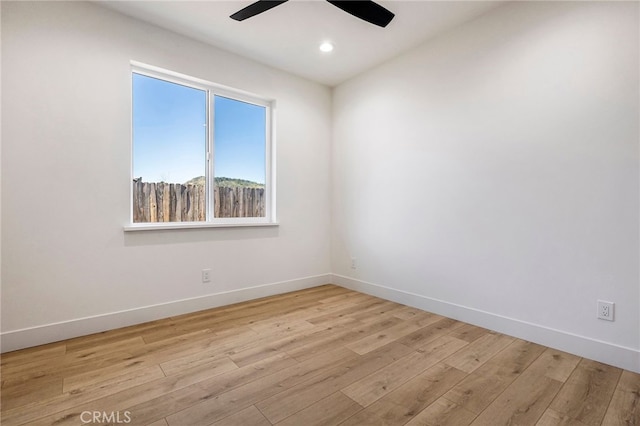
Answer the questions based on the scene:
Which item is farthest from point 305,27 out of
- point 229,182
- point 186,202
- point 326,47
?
point 186,202

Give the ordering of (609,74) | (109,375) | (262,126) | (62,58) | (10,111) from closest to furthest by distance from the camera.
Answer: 1. (109,375)
2. (609,74)
3. (10,111)
4. (62,58)
5. (262,126)

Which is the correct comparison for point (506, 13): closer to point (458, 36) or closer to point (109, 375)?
point (458, 36)

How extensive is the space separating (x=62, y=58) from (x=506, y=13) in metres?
3.43

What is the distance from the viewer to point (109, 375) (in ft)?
5.83

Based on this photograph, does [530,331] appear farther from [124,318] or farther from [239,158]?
[124,318]

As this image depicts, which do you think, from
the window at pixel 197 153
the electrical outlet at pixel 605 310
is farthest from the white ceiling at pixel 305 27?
the electrical outlet at pixel 605 310

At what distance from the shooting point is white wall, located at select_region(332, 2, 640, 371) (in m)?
1.91

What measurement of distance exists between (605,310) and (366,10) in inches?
100

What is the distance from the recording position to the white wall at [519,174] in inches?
75.2

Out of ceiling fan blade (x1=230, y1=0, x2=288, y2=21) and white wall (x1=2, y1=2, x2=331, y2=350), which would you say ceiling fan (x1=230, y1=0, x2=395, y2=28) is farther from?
white wall (x1=2, y1=2, x2=331, y2=350)

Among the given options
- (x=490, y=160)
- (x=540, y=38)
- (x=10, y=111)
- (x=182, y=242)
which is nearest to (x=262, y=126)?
(x=182, y=242)

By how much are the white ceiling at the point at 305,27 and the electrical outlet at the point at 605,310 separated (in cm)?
232

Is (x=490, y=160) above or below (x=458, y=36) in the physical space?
below

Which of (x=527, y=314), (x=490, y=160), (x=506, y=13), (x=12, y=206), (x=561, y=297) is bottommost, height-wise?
(x=527, y=314)
